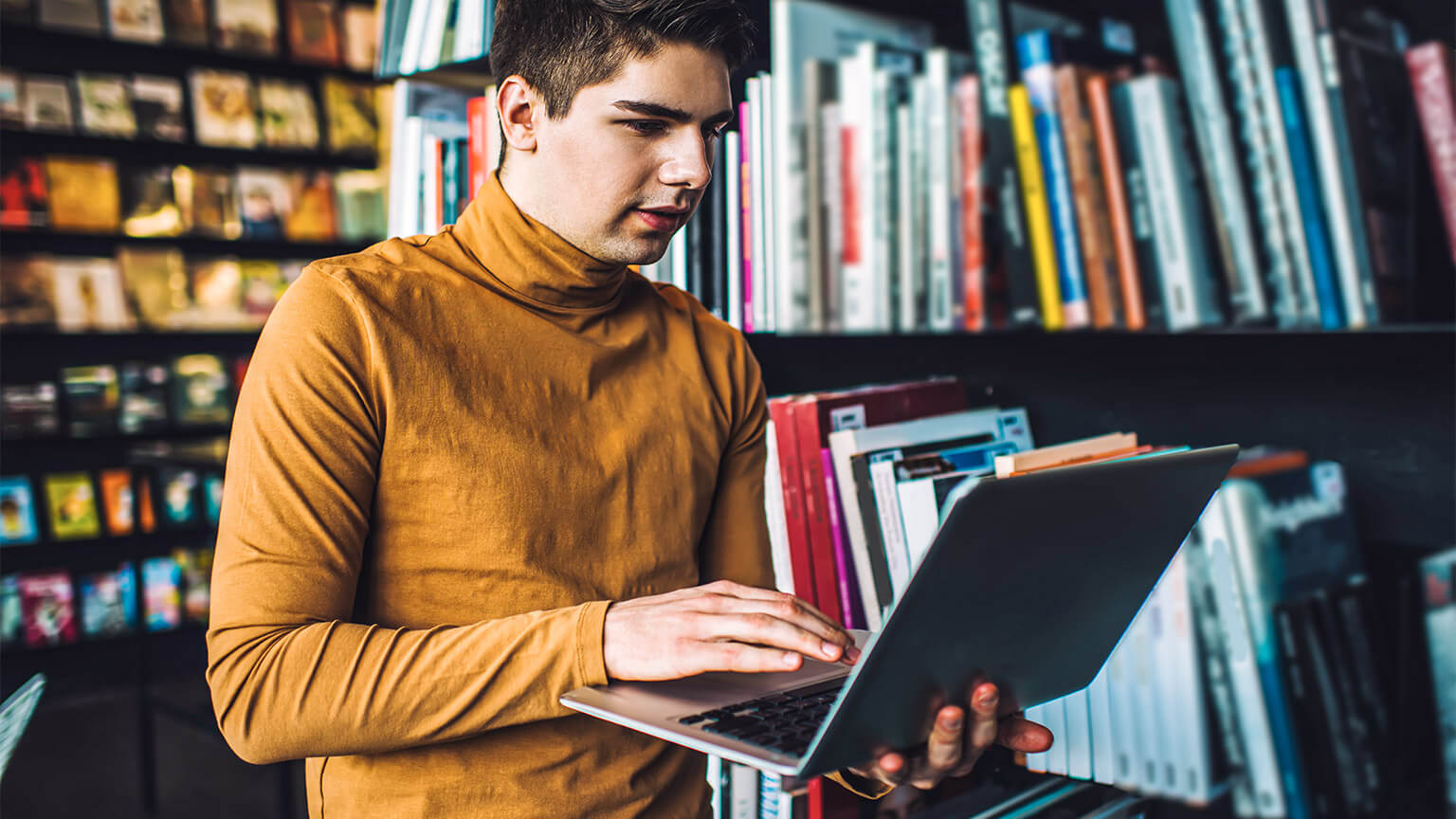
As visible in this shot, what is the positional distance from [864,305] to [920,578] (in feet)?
2.57

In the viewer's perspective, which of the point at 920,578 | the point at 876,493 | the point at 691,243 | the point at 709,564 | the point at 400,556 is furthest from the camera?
the point at 691,243

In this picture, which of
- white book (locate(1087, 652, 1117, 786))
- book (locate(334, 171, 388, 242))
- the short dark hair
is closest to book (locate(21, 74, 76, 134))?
book (locate(334, 171, 388, 242))

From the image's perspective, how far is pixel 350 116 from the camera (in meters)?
4.19

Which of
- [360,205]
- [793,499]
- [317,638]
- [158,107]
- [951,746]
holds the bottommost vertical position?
[951,746]

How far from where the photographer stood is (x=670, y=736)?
2.41ft

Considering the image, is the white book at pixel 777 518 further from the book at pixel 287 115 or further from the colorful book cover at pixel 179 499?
the book at pixel 287 115

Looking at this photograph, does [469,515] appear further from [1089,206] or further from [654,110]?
[1089,206]

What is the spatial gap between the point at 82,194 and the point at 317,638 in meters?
3.38

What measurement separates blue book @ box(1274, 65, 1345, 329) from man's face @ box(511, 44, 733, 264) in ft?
1.90

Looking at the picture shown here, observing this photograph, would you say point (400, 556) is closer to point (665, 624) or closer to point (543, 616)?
point (543, 616)

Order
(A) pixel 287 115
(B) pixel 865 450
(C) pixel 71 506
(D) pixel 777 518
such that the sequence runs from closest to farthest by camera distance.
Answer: (B) pixel 865 450 < (D) pixel 777 518 < (C) pixel 71 506 < (A) pixel 287 115

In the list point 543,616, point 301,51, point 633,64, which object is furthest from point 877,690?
point 301,51

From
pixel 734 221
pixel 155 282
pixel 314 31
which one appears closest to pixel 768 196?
pixel 734 221

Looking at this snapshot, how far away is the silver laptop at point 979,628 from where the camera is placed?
677 millimetres
